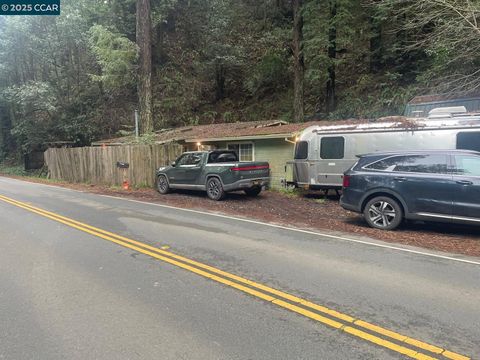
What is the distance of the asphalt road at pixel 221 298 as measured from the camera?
3.50 meters

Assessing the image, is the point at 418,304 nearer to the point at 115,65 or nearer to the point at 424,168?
the point at 424,168

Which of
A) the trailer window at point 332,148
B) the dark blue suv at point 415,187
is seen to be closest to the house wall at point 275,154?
the trailer window at point 332,148

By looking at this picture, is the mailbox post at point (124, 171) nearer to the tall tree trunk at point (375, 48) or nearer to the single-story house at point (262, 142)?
the single-story house at point (262, 142)

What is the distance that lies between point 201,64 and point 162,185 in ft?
59.1

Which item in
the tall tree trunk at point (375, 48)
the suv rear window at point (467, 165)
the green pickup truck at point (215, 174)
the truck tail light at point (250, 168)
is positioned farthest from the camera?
the tall tree trunk at point (375, 48)

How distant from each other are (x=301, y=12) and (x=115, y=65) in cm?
1130

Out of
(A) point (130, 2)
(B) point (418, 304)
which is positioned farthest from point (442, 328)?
(A) point (130, 2)

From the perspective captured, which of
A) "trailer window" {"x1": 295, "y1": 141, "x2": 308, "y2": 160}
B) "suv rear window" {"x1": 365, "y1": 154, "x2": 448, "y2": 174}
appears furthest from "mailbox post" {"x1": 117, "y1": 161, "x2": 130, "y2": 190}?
"suv rear window" {"x1": 365, "y1": 154, "x2": 448, "y2": 174}

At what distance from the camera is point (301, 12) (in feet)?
72.8

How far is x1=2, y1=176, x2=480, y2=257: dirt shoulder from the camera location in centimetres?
762

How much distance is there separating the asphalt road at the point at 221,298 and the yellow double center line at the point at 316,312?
0.02 meters

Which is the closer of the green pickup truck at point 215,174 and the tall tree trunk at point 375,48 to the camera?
the green pickup truck at point 215,174

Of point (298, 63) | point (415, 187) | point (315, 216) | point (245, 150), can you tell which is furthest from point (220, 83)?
point (415, 187)

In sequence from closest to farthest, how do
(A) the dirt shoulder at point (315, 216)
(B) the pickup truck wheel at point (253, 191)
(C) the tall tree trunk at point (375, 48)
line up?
(A) the dirt shoulder at point (315, 216) → (B) the pickup truck wheel at point (253, 191) → (C) the tall tree trunk at point (375, 48)
